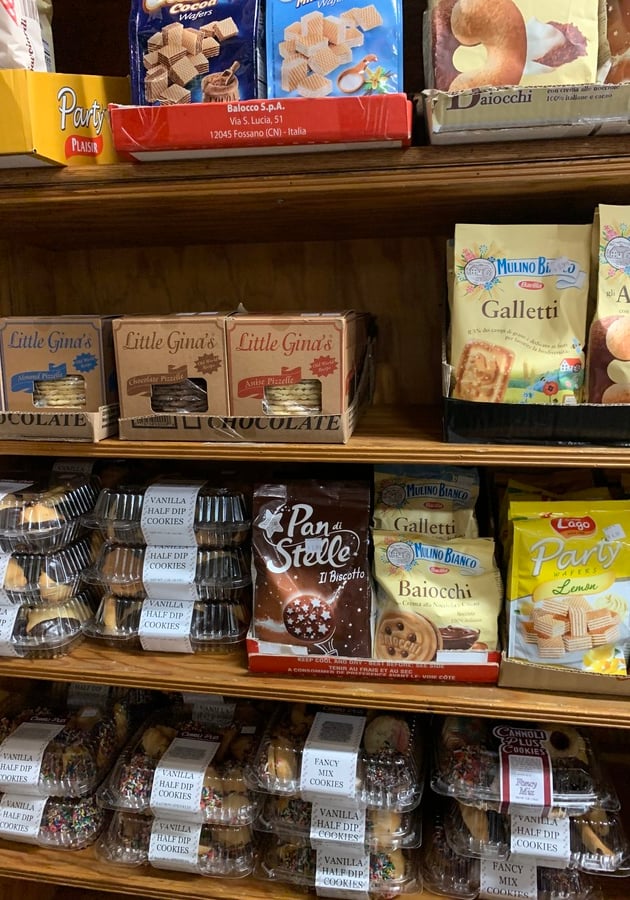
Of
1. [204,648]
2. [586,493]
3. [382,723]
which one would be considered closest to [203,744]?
[204,648]

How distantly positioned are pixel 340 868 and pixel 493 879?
11.2 inches

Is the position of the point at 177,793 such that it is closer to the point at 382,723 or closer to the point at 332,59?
the point at 382,723

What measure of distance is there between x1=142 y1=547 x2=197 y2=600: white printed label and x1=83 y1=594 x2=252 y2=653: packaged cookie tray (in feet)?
0.16

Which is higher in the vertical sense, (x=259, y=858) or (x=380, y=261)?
(x=380, y=261)

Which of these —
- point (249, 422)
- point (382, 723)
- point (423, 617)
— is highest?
point (249, 422)

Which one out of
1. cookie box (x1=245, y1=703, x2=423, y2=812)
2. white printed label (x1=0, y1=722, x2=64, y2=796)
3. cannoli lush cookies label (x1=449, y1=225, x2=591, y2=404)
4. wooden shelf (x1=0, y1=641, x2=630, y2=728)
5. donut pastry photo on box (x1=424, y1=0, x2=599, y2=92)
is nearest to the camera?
donut pastry photo on box (x1=424, y1=0, x2=599, y2=92)

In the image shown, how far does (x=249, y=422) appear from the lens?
3.53 feet

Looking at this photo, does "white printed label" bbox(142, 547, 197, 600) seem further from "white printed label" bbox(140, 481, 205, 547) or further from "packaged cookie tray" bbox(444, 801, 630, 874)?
"packaged cookie tray" bbox(444, 801, 630, 874)

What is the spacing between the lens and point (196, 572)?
4.02ft

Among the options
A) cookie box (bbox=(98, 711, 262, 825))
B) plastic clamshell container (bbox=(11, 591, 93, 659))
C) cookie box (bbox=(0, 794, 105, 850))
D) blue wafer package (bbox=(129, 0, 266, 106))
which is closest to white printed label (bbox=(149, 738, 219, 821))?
cookie box (bbox=(98, 711, 262, 825))

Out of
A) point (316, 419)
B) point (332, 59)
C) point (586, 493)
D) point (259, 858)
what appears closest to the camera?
point (332, 59)

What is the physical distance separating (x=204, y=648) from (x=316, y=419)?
0.54m

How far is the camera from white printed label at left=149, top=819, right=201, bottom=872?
4.12 feet

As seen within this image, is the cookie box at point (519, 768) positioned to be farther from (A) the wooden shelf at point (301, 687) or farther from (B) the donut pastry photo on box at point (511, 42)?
(B) the donut pastry photo on box at point (511, 42)
